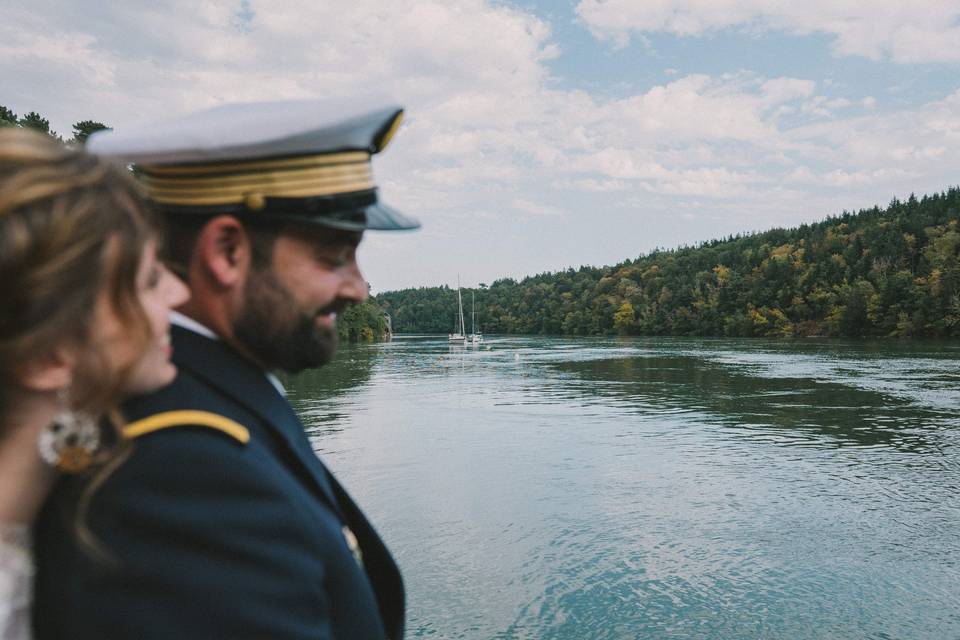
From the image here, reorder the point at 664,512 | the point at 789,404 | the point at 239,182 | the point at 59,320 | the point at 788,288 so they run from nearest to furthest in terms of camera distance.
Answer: the point at 59,320 < the point at 239,182 < the point at 664,512 < the point at 789,404 < the point at 788,288

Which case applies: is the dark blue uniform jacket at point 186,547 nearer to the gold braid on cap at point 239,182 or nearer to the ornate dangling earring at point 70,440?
the ornate dangling earring at point 70,440

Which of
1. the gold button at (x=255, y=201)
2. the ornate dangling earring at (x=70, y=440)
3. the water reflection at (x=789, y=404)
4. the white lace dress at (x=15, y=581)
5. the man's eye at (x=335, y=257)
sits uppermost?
the gold button at (x=255, y=201)

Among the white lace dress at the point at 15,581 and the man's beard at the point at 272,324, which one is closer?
the white lace dress at the point at 15,581

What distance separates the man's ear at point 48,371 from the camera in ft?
3.26

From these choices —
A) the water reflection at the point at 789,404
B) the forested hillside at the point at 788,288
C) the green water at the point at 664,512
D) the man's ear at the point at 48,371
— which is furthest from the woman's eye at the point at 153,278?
the forested hillside at the point at 788,288

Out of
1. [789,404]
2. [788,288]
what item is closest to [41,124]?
[789,404]

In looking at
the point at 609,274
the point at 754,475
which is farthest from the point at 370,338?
the point at 754,475

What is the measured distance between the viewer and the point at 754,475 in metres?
12.8

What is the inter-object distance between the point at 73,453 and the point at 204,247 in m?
0.45

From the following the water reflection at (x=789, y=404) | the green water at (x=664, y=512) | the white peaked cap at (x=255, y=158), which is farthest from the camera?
the water reflection at (x=789, y=404)

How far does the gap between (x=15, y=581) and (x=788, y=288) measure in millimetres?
117386

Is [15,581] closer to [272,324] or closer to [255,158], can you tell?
[272,324]

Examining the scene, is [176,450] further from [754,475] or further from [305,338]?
[754,475]

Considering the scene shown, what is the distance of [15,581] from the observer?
1.06 metres
